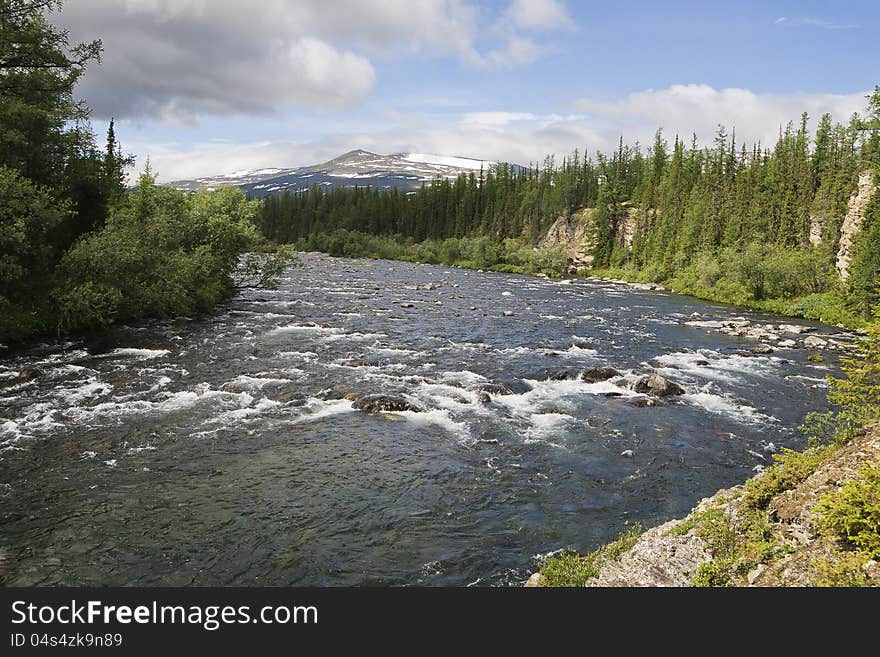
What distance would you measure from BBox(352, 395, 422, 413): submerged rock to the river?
0.53m

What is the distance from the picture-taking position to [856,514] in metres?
7.24

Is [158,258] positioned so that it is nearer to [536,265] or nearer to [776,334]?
[776,334]

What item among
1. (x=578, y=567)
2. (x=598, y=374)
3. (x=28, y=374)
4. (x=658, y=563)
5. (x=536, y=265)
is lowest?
(x=578, y=567)

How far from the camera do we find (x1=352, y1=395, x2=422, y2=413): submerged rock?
21625 millimetres

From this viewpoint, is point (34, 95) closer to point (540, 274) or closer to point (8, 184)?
point (8, 184)

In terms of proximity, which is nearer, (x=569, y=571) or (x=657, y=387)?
(x=569, y=571)

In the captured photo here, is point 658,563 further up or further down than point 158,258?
further down

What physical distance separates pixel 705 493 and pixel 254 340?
25.8 m

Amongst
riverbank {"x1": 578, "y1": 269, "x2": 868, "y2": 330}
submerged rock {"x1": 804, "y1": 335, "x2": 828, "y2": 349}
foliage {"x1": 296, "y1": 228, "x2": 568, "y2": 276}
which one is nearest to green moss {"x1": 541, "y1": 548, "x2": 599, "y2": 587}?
riverbank {"x1": 578, "y1": 269, "x2": 868, "y2": 330}

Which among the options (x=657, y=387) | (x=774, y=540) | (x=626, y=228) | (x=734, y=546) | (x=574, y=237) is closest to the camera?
(x=774, y=540)

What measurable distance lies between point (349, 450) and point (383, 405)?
4155mm

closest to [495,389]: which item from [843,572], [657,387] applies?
[657,387]

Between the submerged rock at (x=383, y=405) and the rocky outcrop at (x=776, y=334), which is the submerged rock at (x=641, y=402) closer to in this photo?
the submerged rock at (x=383, y=405)

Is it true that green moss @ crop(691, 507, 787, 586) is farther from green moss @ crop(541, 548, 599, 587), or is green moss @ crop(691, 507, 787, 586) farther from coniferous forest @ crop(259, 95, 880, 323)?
coniferous forest @ crop(259, 95, 880, 323)
